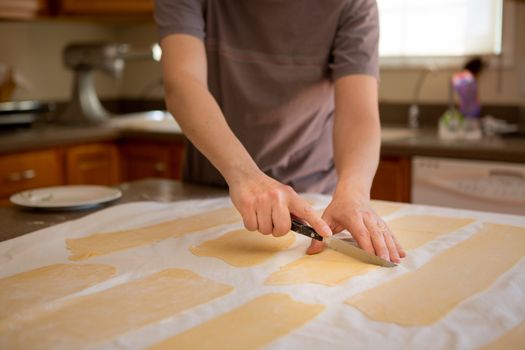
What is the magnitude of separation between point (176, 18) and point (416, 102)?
1.65m

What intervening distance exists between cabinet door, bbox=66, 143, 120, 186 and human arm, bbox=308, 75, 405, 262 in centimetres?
149

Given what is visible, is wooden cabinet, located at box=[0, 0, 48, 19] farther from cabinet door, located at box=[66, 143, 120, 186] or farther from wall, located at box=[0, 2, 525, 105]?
cabinet door, located at box=[66, 143, 120, 186]

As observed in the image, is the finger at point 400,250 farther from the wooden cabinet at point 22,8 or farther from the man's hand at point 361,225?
the wooden cabinet at point 22,8

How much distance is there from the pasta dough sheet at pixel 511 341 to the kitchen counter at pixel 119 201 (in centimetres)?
75

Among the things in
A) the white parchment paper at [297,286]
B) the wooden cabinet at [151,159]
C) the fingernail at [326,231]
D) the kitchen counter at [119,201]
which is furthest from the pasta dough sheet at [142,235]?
the wooden cabinet at [151,159]

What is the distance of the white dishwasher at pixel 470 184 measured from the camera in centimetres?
196

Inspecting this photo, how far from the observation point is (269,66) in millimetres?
1394

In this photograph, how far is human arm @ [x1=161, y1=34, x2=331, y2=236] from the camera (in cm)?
92

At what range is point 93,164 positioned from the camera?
2609 mm

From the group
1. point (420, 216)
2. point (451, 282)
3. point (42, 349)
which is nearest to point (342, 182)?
point (420, 216)

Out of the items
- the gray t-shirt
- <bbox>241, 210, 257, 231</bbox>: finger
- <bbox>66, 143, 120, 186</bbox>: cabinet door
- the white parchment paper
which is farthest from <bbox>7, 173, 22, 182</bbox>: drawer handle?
<bbox>241, 210, 257, 231</bbox>: finger

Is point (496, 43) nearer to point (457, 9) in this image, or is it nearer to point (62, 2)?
point (457, 9)

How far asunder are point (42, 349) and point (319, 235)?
0.43 m

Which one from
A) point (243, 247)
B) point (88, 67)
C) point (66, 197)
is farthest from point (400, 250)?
point (88, 67)
